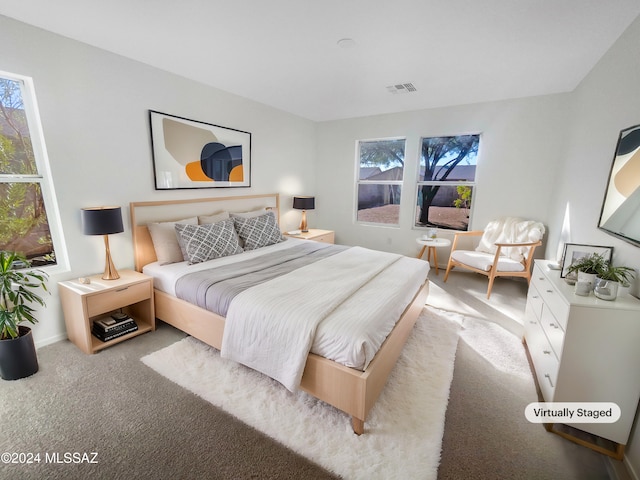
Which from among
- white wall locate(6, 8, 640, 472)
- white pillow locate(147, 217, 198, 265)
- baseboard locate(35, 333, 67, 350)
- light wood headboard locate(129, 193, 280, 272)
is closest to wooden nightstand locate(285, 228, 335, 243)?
white wall locate(6, 8, 640, 472)

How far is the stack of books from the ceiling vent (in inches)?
143

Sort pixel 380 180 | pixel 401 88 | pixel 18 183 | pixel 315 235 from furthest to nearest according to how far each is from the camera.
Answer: pixel 380 180, pixel 315 235, pixel 401 88, pixel 18 183

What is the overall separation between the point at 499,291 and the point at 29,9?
508 cm

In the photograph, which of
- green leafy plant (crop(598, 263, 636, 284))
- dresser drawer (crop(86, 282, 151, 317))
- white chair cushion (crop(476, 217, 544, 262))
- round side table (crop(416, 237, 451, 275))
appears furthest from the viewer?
round side table (crop(416, 237, 451, 275))

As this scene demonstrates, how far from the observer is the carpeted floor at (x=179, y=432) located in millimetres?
1407

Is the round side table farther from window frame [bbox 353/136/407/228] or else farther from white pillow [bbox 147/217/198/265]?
white pillow [bbox 147/217/198/265]

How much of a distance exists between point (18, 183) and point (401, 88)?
3.74m

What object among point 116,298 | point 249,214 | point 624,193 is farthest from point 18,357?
point 624,193

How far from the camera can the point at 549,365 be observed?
175cm

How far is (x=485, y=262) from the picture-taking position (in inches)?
140

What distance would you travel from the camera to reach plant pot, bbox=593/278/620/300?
1.53 m

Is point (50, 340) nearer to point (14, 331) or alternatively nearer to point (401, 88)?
point (14, 331)

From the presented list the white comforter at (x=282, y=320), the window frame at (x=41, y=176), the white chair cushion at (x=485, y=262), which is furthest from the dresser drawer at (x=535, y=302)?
the window frame at (x=41, y=176)

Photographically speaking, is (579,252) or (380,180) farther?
(380,180)
